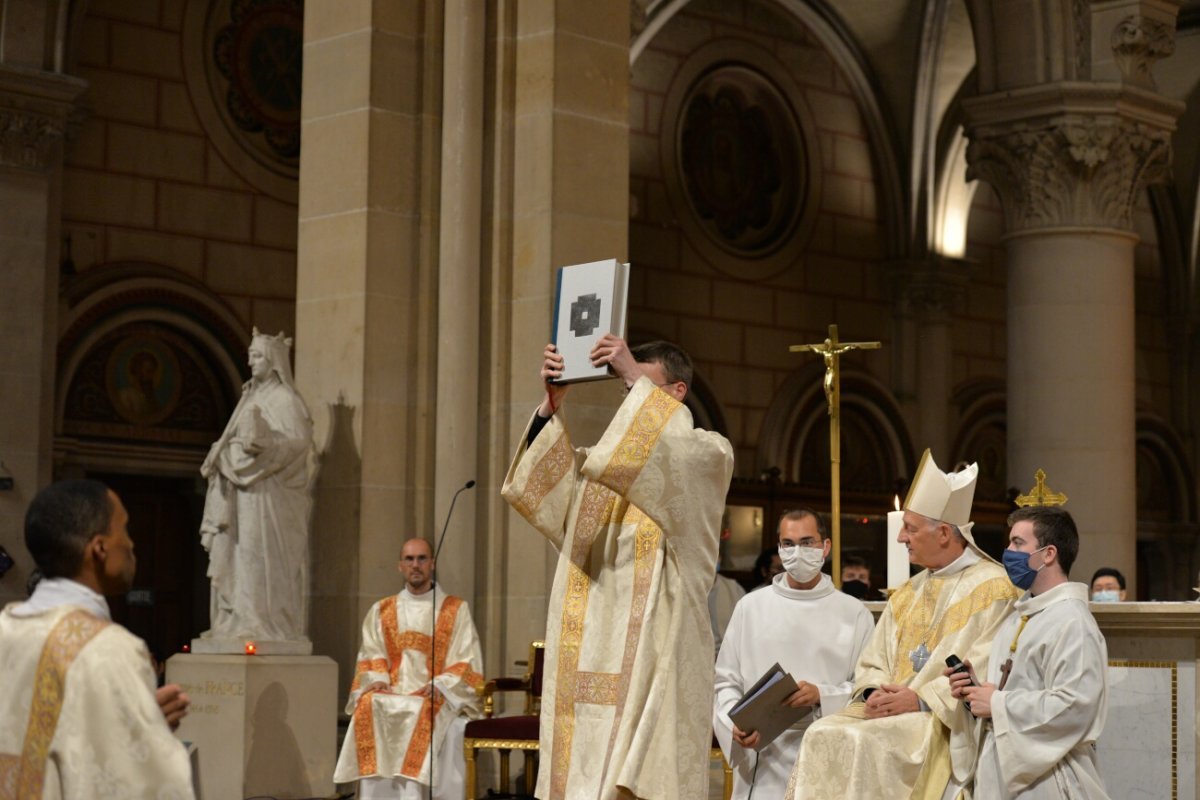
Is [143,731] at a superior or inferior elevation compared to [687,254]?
inferior

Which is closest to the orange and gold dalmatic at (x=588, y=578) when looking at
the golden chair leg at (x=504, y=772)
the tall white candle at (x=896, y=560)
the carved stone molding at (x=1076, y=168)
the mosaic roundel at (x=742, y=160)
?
the tall white candle at (x=896, y=560)

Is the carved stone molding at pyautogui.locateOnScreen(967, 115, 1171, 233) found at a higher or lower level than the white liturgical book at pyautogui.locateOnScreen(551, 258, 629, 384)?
higher

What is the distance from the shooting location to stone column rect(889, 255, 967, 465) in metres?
19.9

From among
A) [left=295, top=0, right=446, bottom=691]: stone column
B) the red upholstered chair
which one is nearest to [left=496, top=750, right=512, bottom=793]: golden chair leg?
the red upholstered chair

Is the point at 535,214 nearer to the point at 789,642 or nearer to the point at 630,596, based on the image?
the point at 789,642

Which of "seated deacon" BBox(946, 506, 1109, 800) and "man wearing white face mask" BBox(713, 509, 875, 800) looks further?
"man wearing white face mask" BBox(713, 509, 875, 800)

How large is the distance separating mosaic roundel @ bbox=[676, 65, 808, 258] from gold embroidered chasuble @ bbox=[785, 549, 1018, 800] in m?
11.9

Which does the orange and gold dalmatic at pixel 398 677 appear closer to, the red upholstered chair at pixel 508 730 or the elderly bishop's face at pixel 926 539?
the red upholstered chair at pixel 508 730

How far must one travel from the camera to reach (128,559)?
148 inches

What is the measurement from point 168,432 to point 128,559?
38.2 ft

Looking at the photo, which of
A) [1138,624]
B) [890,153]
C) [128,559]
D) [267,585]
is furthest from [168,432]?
[128,559]

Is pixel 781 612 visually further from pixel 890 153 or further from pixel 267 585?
pixel 890 153

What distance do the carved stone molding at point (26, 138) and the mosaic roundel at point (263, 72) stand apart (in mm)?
1847

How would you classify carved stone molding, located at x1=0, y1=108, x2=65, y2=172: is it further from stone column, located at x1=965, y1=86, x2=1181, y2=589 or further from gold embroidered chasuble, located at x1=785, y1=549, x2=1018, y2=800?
gold embroidered chasuble, located at x1=785, y1=549, x2=1018, y2=800
